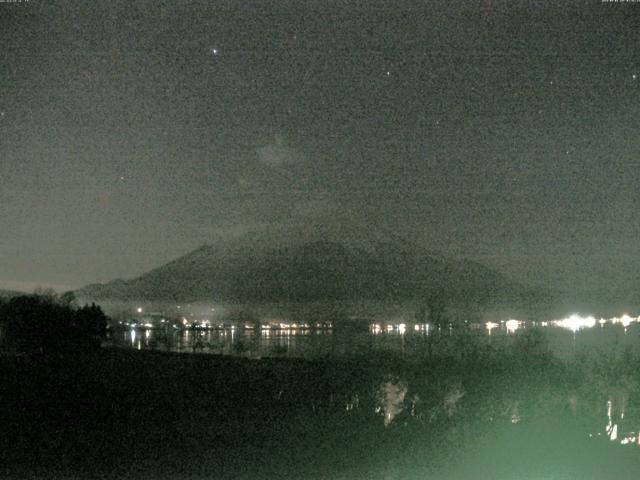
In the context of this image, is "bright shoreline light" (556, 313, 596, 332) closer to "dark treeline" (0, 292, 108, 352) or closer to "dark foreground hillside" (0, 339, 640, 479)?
"dark treeline" (0, 292, 108, 352)

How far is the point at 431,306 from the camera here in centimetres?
2633

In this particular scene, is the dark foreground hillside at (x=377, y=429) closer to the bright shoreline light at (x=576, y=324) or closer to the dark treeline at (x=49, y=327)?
the dark treeline at (x=49, y=327)

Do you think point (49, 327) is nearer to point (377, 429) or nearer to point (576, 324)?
point (377, 429)

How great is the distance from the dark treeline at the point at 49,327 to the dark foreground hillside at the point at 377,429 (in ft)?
78.8

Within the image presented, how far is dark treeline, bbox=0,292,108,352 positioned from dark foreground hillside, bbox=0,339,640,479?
24.0m

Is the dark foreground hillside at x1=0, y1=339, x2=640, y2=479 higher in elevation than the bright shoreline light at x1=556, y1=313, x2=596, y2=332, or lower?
lower

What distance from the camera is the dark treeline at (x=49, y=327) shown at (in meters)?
41.2

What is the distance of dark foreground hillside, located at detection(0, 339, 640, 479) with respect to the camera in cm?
1227

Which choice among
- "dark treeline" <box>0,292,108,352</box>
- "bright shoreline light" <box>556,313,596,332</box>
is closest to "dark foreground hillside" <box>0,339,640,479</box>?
"dark treeline" <box>0,292,108,352</box>

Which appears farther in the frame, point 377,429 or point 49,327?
point 49,327

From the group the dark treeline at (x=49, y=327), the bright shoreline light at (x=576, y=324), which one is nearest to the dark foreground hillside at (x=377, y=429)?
the dark treeline at (x=49, y=327)

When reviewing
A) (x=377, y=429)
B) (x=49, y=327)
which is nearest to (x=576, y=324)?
(x=49, y=327)

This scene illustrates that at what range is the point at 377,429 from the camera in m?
14.2

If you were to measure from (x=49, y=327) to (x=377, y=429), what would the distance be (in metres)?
31.0
